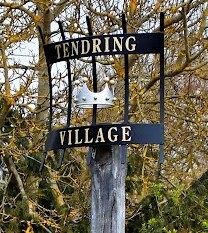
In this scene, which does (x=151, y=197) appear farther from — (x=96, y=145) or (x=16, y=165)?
(x=96, y=145)

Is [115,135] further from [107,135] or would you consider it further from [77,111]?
[77,111]

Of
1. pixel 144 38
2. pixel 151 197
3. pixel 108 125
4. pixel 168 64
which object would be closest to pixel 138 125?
pixel 108 125

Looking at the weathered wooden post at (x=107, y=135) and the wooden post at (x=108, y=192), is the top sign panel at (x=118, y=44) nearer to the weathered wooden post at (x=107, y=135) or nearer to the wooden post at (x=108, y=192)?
the weathered wooden post at (x=107, y=135)

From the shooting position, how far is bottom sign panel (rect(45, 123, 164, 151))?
2.85 metres

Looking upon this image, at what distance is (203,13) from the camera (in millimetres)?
5785

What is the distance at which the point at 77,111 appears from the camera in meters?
5.97

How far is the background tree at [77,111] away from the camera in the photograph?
5666 mm

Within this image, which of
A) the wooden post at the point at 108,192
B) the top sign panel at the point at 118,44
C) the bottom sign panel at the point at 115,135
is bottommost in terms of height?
the wooden post at the point at 108,192

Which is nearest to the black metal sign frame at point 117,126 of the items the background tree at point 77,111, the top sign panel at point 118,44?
the top sign panel at point 118,44

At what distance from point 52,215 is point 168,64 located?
75.1 inches

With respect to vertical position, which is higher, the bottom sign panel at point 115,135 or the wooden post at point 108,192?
the bottom sign panel at point 115,135

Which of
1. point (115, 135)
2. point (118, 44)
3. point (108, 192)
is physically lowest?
point (108, 192)

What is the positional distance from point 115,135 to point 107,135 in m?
0.04

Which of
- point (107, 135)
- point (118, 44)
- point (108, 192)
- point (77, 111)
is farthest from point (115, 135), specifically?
point (77, 111)
